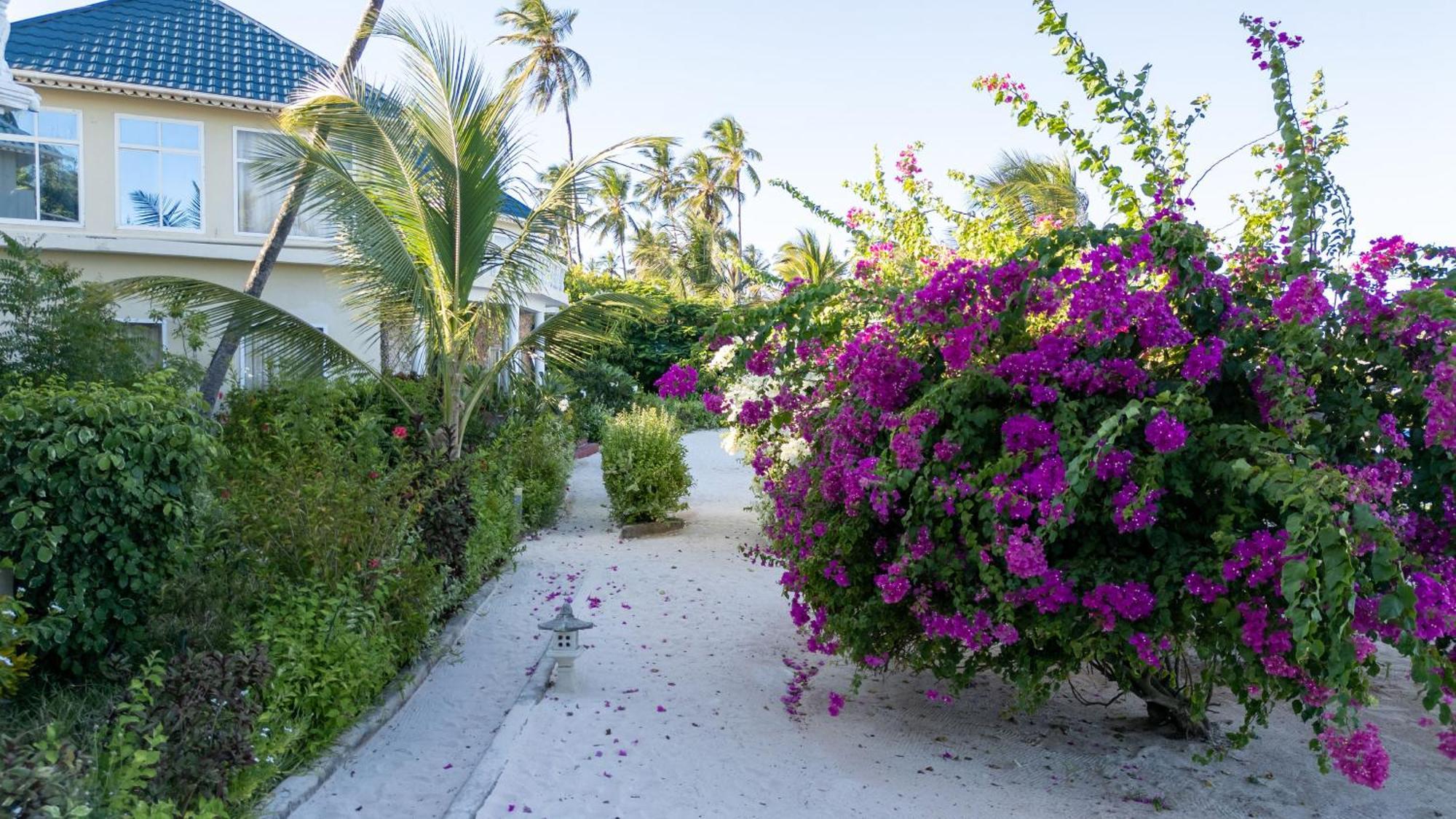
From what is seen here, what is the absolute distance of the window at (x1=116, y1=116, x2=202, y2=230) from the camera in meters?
14.7

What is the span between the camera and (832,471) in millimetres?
4773

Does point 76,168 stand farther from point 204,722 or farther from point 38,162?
point 204,722

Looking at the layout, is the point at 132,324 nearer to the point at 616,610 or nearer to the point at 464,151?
the point at 464,151

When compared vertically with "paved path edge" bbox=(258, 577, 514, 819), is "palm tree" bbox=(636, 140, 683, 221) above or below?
above

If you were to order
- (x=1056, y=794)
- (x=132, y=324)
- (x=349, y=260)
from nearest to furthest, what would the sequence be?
(x=1056, y=794), (x=349, y=260), (x=132, y=324)

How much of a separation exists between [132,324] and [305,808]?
12450mm

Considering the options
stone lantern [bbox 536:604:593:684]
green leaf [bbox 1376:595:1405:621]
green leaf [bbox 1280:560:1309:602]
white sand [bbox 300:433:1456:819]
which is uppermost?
green leaf [bbox 1280:560:1309:602]

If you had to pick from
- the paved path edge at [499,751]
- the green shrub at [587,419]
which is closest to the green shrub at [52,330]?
the paved path edge at [499,751]

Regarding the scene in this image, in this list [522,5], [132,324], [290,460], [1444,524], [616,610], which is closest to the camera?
[1444,524]

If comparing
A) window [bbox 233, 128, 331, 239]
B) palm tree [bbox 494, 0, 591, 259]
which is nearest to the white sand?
window [bbox 233, 128, 331, 239]

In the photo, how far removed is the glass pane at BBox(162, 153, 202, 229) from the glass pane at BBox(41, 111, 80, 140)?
1271 millimetres

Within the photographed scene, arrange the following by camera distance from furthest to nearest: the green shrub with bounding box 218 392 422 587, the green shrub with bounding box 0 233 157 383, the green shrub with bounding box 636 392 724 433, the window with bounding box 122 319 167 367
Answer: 1. the green shrub with bounding box 636 392 724 433
2. the window with bounding box 122 319 167 367
3. the green shrub with bounding box 0 233 157 383
4. the green shrub with bounding box 218 392 422 587

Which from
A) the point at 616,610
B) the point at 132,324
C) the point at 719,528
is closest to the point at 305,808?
the point at 616,610

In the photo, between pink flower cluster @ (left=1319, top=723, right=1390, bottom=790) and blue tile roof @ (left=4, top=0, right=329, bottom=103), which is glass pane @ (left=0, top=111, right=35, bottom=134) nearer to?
blue tile roof @ (left=4, top=0, right=329, bottom=103)
